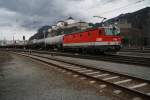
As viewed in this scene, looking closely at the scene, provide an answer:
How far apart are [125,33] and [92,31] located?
7695 centimetres

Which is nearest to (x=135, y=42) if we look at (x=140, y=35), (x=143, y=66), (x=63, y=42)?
(x=140, y=35)

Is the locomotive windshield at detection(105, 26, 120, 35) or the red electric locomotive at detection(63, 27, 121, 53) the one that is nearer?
the red electric locomotive at detection(63, 27, 121, 53)

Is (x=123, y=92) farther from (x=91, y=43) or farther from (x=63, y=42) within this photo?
(x=63, y=42)

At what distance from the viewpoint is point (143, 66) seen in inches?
591

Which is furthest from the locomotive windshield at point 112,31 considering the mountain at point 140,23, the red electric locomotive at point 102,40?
the mountain at point 140,23

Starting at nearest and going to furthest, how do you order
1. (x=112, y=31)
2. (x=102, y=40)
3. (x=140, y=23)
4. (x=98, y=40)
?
(x=102, y=40) < (x=98, y=40) < (x=112, y=31) < (x=140, y=23)

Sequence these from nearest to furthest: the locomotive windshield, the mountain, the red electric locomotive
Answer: the red electric locomotive → the locomotive windshield → the mountain

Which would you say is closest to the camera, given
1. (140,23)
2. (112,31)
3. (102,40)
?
(102,40)

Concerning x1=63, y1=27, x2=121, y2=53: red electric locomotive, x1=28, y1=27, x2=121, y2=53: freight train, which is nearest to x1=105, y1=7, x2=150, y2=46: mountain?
x1=28, y1=27, x2=121, y2=53: freight train

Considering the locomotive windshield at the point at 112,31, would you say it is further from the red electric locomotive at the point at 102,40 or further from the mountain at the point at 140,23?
the mountain at the point at 140,23

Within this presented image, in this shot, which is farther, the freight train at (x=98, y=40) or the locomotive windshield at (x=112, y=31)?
the locomotive windshield at (x=112, y=31)

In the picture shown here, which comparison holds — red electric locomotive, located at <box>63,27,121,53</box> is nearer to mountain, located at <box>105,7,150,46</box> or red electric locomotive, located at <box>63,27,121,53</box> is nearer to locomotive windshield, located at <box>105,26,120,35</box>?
locomotive windshield, located at <box>105,26,120,35</box>

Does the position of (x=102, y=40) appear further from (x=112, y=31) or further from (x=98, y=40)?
(x=112, y=31)

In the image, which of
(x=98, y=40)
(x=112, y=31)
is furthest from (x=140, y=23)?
(x=98, y=40)
